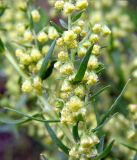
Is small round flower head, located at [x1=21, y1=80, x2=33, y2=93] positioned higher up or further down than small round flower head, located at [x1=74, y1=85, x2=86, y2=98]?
further down

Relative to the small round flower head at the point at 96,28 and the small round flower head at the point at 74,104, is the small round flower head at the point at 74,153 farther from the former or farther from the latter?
the small round flower head at the point at 96,28

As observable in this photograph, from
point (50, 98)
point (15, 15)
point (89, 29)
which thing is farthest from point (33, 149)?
point (89, 29)

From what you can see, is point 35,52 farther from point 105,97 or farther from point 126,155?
point 105,97

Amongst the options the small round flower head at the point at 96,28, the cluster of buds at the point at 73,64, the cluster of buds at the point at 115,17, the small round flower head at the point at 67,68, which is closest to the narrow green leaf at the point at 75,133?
the cluster of buds at the point at 73,64

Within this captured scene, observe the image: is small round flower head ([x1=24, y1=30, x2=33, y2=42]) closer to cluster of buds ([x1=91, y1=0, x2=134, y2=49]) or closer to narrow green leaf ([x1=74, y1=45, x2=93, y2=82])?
narrow green leaf ([x1=74, y1=45, x2=93, y2=82])

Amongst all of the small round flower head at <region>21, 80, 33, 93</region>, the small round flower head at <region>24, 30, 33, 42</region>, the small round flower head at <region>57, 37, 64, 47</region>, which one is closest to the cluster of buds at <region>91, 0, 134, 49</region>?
the small round flower head at <region>24, 30, 33, 42</region>

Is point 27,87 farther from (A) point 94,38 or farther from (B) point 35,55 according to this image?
(A) point 94,38

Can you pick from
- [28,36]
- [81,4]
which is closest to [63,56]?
[81,4]
